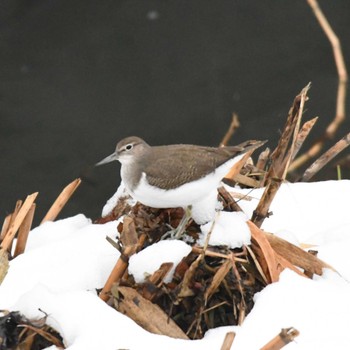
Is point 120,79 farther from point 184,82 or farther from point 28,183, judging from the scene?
point 28,183

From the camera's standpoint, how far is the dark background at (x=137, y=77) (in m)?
7.61

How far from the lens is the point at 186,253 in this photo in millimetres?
3680

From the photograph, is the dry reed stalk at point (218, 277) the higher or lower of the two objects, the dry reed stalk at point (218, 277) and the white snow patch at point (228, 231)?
the lower

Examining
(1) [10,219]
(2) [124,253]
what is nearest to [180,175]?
(2) [124,253]

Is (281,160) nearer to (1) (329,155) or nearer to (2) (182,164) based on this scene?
(2) (182,164)

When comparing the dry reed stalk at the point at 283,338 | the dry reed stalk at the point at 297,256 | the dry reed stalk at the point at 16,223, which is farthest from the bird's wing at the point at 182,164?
the dry reed stalk at the point at 283,338

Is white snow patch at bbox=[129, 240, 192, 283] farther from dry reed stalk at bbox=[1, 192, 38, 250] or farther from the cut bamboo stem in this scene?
dry reed stalk at bbox=[1, 192, 38, 250]

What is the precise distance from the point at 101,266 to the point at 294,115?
1.08m

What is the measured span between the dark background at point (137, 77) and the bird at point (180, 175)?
11.0 ft

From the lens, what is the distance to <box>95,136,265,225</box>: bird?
383 cm

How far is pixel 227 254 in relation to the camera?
372 cm

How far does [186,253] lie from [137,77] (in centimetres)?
450

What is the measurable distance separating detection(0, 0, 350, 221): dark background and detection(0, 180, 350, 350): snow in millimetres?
3043

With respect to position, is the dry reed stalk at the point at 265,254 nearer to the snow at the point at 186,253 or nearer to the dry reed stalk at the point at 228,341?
the snow at the point at 186,253
